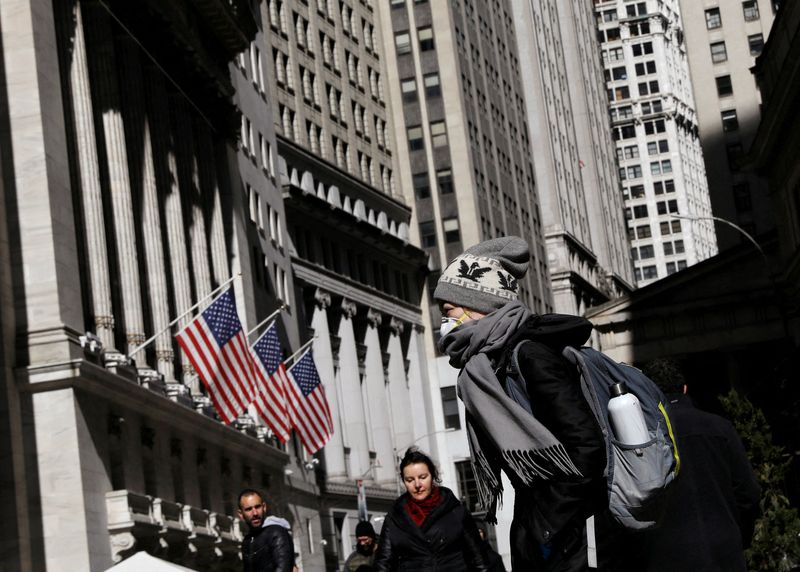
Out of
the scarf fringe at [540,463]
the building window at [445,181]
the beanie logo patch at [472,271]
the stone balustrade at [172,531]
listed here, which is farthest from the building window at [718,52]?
the scarf fringe at [540,463]

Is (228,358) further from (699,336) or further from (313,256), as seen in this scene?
(699,336)

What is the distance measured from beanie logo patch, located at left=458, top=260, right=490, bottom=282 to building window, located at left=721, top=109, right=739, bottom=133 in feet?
343

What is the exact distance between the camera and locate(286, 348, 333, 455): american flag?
43.9m

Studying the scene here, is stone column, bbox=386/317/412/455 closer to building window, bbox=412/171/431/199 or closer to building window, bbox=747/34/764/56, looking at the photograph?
building window, bbox=412/171/431/199

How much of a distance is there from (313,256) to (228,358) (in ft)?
159

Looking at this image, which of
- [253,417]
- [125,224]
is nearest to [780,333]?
[253,417]

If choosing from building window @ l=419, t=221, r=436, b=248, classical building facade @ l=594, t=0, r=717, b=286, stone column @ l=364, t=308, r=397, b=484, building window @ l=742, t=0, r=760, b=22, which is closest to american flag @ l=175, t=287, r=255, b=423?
stone column @ l=364, t=308, r=397, b=484

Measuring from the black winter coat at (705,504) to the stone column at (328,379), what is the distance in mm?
70573

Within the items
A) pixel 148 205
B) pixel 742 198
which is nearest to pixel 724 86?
pixel 742 198

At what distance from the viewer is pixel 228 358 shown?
35.1 meters

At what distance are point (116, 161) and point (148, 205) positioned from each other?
3449 mm

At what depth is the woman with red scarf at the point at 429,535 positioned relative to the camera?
1284 centimetres

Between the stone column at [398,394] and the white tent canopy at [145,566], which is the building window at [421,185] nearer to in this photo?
the stone column at [398,394]

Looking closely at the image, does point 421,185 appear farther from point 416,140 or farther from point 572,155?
point 572,155
